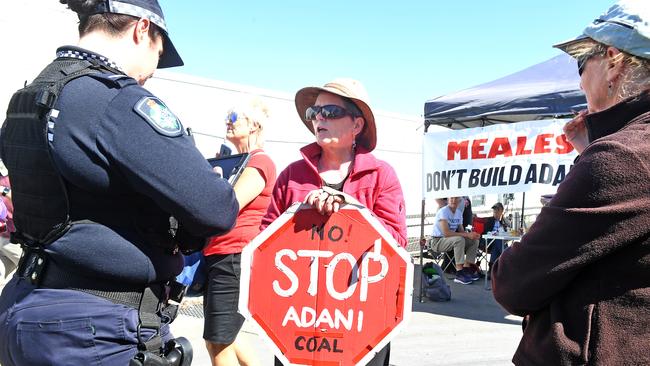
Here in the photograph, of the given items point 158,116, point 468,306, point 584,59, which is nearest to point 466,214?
point 468,306

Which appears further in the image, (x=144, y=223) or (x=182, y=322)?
(x=182, y=322)

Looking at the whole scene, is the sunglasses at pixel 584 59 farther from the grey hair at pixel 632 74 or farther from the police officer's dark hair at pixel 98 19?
the police officer's dark hair at pixel 98 19

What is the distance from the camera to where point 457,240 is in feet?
31.1

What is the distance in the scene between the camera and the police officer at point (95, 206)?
1.48m

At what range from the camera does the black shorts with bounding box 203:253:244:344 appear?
10.0 ft

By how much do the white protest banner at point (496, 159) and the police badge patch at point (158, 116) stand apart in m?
5.78

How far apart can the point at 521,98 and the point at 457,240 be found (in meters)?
3.33

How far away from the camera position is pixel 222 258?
3.12 metres

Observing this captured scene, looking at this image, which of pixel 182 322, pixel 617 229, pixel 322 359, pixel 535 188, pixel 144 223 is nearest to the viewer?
pixel 617 229

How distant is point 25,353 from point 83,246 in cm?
34

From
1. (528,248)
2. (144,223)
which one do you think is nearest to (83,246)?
(144,223)

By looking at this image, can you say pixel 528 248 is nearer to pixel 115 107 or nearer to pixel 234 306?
pixel 115 107

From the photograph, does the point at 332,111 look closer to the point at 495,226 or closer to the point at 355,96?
the point at 355,96

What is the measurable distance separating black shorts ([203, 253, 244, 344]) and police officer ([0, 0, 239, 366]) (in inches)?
55.8
